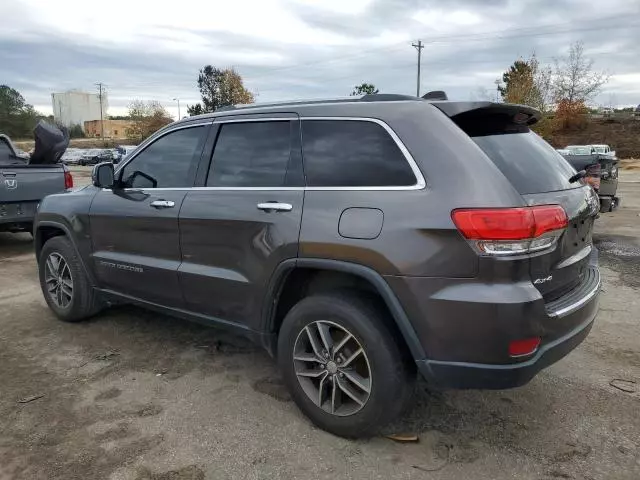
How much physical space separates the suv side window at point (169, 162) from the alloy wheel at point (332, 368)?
143 cm

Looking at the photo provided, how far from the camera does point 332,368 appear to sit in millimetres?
3012

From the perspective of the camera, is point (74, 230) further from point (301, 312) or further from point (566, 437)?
point (566, 437)

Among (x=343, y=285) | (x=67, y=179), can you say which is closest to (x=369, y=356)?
(x=343, y=285)

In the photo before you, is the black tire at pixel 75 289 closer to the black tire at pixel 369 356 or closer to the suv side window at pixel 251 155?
the suv side window at pixel 251 155

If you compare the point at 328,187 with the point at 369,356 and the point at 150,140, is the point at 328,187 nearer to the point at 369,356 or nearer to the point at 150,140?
the point at 369,356

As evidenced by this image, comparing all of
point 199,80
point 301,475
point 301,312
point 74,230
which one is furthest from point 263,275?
point 199,80

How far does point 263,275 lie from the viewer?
3.23 metres

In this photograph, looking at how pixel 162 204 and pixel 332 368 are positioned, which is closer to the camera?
pixel 332 368

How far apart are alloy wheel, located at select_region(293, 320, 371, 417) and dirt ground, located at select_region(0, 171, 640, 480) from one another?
0.21m

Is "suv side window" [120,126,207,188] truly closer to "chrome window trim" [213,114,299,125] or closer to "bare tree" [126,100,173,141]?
"chrome window trim" [213,114,299,125]

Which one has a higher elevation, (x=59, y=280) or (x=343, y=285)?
(x=343, y=285)

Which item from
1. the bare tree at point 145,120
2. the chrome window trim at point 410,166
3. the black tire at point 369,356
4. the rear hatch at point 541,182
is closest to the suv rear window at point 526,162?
the rear hatch at point 541,182

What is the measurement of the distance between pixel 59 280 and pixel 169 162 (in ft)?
5.88

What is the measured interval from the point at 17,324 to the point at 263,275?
2.99 metres
